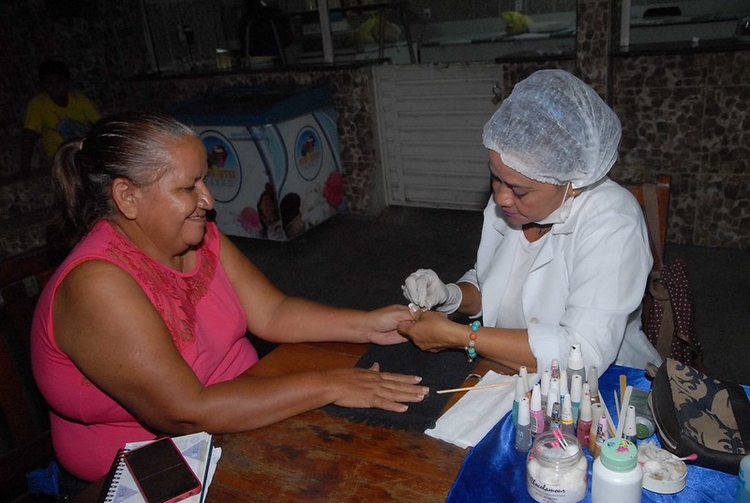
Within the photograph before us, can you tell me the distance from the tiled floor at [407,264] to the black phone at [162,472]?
2959mm

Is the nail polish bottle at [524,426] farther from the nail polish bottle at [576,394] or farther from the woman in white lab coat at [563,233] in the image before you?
the woman in white lab coat at [563,233]

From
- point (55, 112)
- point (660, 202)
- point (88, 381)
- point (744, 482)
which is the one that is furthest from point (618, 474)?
point (55, 112)

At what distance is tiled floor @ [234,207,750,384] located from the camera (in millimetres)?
3727

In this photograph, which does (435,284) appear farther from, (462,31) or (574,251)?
(462,31)

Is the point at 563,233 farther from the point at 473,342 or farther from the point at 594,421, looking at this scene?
the point at 594,421

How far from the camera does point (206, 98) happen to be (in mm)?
6223

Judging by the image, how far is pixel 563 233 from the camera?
192 cm

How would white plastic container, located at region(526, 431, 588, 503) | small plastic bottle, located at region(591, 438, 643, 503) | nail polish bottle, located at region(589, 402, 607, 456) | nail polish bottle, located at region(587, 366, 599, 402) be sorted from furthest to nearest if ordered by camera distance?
nail polish bottle, located at region(587, 366, 599, 402), nail polish bottle, located at region(589, 402, 607, 456), white plastic container, located at region(526, 431, 588, 503), small plastic bottle, located at region(591, 438, 643, 503)

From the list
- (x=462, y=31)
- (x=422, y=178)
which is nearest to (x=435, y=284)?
(x=422, y=178)

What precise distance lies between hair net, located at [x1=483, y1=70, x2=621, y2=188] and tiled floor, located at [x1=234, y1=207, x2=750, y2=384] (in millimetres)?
2164

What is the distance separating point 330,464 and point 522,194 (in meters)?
0.99

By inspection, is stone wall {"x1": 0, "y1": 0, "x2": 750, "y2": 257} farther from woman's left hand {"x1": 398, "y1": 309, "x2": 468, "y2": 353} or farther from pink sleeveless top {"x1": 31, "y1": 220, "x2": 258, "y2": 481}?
pink sleeveless top {"x1": 31, "y1": 220, "x2": 258, "y2": 481}

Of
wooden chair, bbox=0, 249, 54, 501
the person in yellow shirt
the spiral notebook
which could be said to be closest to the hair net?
the spiral notebook

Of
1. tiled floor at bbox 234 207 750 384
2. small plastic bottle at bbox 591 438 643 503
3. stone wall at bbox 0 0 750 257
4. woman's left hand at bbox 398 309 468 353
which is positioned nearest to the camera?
small plastic bottle at bbox 591 438 643 503
